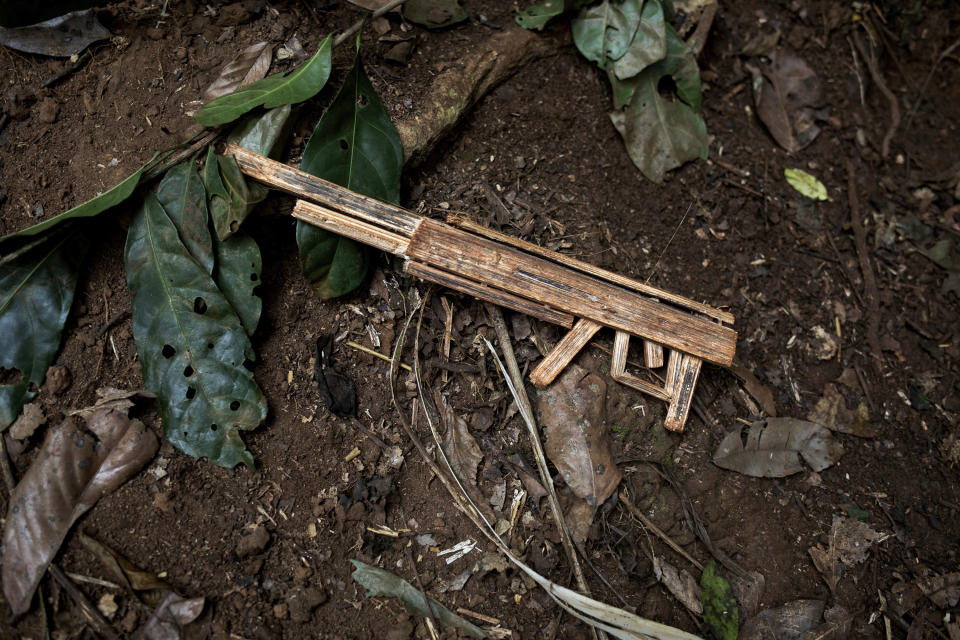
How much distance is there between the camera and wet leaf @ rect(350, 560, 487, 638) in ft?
6.79

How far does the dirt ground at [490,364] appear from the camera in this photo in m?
2.09

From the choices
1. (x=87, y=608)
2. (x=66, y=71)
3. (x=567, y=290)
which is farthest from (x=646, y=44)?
→ (x=87, y=608)

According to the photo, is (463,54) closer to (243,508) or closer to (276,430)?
(276,430)

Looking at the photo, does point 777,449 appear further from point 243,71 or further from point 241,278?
point 243,71

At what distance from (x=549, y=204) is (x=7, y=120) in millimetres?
1978

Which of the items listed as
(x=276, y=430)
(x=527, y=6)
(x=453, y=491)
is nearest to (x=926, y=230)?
(x=527, y=6)

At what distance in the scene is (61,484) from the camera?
2.02 meters

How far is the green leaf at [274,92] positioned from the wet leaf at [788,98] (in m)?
2.11

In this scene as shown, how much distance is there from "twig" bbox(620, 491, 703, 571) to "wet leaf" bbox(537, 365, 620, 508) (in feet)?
0.25

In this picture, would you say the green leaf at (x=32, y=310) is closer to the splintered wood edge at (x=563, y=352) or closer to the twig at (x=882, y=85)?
the splintered wood edge at (x=563, y=352)

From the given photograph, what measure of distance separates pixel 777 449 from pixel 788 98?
71.6 inches

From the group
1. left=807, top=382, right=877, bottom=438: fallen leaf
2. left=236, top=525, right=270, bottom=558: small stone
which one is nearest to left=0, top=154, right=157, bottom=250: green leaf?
left=236, top=525, right=270, bottom=558: small stone

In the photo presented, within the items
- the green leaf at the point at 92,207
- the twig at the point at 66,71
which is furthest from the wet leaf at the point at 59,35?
the green leaf at the point at 92,207

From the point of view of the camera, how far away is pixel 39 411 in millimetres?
2084
